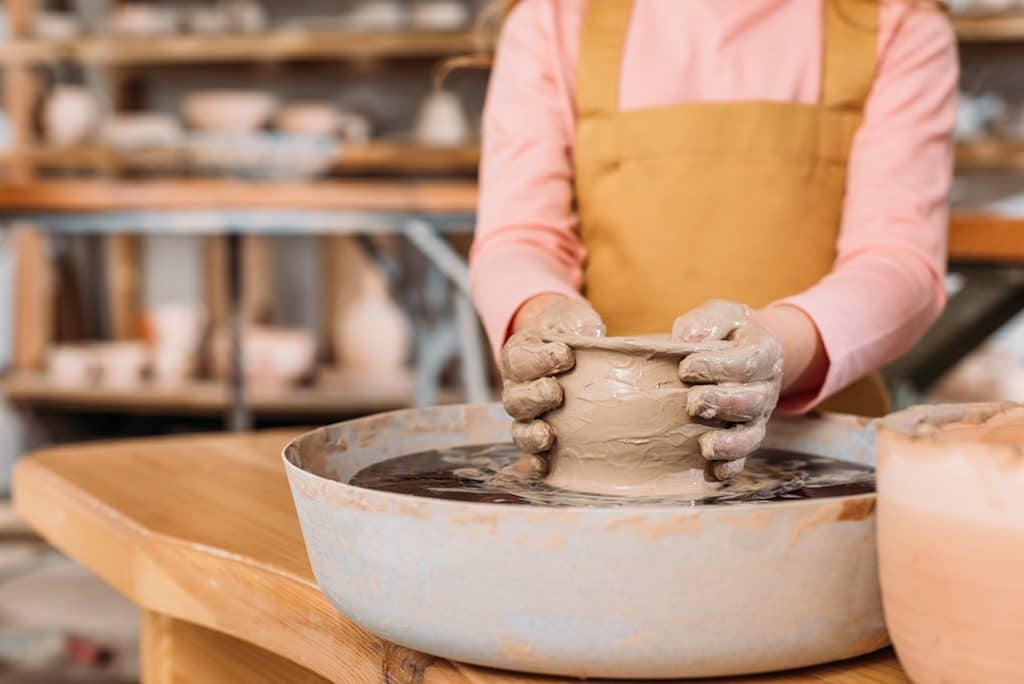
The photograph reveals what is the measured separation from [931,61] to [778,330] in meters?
0.42

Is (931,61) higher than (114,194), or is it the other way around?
(931,61)

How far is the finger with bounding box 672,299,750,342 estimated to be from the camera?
64 cm

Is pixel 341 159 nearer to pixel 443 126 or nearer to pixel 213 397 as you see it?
pixel 443 126

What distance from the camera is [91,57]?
3775mm

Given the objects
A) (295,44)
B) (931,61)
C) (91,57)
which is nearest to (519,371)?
(931,61)

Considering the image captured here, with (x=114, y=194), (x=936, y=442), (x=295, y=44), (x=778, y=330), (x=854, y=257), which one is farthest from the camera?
(x=295, y=44)

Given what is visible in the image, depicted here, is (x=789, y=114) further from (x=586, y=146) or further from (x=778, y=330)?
(x=778, y=330)

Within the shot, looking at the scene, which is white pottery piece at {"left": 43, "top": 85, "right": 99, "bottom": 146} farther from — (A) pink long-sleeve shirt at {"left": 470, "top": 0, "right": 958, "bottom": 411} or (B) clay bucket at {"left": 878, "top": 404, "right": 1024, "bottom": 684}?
(B) clay bucket at {"left": 878, "top": 404, "right": 1024, "bottom": 684}

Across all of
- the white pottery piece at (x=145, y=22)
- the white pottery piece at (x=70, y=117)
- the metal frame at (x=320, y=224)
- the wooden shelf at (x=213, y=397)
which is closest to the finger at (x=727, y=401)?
the metal frame at (x=320, y=224)

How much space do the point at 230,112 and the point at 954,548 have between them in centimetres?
334

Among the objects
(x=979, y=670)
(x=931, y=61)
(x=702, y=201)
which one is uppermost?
(x=931, y=61)

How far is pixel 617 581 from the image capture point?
461 mm

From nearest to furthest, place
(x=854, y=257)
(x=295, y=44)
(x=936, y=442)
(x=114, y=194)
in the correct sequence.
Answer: (x=936, y=442), (x=854, y=257), (x=114, y=194), (x=295, y=44)

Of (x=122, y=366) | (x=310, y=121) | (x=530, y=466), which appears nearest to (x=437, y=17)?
(x=310, y=121)
